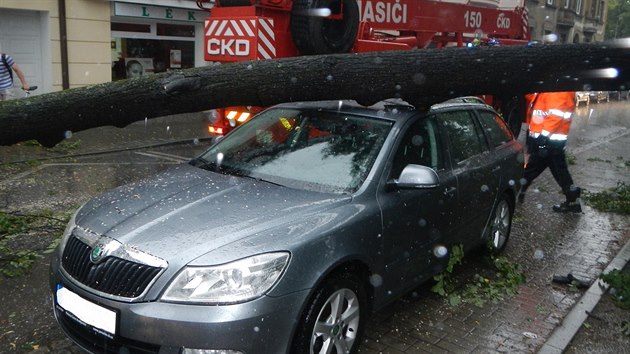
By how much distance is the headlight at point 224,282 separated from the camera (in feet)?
8.97

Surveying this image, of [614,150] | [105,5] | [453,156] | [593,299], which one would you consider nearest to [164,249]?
[453,156]

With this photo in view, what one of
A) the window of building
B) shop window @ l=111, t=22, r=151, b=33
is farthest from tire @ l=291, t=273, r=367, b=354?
shop window @ l=111, t=22, r=151, b=33

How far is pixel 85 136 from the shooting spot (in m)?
11.4

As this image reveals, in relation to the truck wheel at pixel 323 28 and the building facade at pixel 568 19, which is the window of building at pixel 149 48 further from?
the building facade at pixel 568 19

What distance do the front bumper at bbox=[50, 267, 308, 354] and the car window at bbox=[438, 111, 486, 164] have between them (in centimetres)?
217

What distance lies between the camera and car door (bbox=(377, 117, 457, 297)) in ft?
12.0

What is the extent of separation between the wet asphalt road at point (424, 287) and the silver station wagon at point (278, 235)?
1.14 feet

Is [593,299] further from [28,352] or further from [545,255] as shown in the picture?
[28,352]

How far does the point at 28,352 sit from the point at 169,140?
843cm

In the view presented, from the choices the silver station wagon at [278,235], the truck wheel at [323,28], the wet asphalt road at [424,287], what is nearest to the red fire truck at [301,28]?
the truck wheel at [323,28]

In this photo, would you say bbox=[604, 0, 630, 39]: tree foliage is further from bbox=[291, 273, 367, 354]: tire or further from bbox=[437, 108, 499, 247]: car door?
bbox=[291, 273, 367, 354]: tire

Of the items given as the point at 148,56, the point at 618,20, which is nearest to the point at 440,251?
the point at 148,56

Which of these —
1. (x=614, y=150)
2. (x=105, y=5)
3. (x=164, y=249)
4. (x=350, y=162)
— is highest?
(x=105, y=5)

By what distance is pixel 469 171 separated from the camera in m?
4.57
